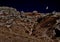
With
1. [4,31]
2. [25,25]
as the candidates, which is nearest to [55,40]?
[25,25]

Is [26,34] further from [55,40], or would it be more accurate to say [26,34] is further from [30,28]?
[55,40]

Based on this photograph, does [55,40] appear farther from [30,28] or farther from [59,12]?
[59,12]

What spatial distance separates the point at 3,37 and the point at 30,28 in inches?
40.2

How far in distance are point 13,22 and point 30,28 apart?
2.27 ft

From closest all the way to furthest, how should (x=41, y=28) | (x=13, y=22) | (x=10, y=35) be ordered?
(x=10, y=35), (x=41, y=28), (x=13, y=22)

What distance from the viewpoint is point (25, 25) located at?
5062 mm

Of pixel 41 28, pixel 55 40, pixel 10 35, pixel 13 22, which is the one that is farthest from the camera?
pixel 13 22

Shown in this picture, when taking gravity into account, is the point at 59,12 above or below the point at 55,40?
above

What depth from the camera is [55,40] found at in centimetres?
421

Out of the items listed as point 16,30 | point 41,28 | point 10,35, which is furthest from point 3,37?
point 41,28

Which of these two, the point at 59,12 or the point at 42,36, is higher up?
the point at 59,12

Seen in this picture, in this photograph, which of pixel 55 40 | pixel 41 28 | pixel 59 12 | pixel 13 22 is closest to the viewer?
pixel 55 40

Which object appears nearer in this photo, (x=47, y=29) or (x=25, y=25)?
(x=47, y=29)

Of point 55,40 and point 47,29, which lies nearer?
point 55,40
